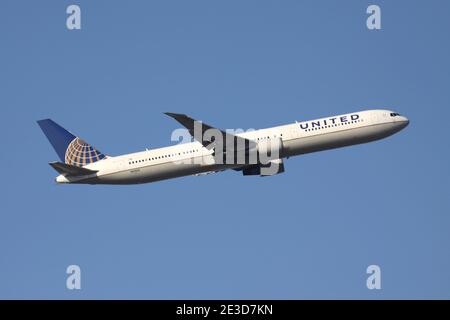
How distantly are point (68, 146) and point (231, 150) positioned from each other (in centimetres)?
1676

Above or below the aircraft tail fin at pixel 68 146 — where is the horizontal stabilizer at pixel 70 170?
below

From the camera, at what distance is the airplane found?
7606 cm

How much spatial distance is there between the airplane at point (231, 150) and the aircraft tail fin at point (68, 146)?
2.12 meters

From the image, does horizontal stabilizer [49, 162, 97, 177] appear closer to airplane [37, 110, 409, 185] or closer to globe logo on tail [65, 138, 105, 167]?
airplane [37, 110, 409, 185]

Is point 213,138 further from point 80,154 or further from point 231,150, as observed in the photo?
point 80,154

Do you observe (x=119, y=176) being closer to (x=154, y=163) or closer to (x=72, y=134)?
(x=154, y=163)

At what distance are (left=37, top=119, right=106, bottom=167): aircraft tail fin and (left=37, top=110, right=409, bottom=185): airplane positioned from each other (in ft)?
6.95

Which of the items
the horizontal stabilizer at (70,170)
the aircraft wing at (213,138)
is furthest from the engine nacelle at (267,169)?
the horizontal stabilizer at (70,170)

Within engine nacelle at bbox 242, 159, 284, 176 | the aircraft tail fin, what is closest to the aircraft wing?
engine nacelle at bbox 242, 159, 284, 176

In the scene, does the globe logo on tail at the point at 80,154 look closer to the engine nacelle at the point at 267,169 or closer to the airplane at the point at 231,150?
the airplane at the point at 231,150

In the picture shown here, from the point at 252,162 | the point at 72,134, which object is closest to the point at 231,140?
the point at 252,162

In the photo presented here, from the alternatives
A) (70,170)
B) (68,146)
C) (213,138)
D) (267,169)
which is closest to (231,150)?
(213,138)

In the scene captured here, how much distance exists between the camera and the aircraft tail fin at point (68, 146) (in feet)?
263

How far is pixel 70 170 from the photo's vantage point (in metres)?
76.4
